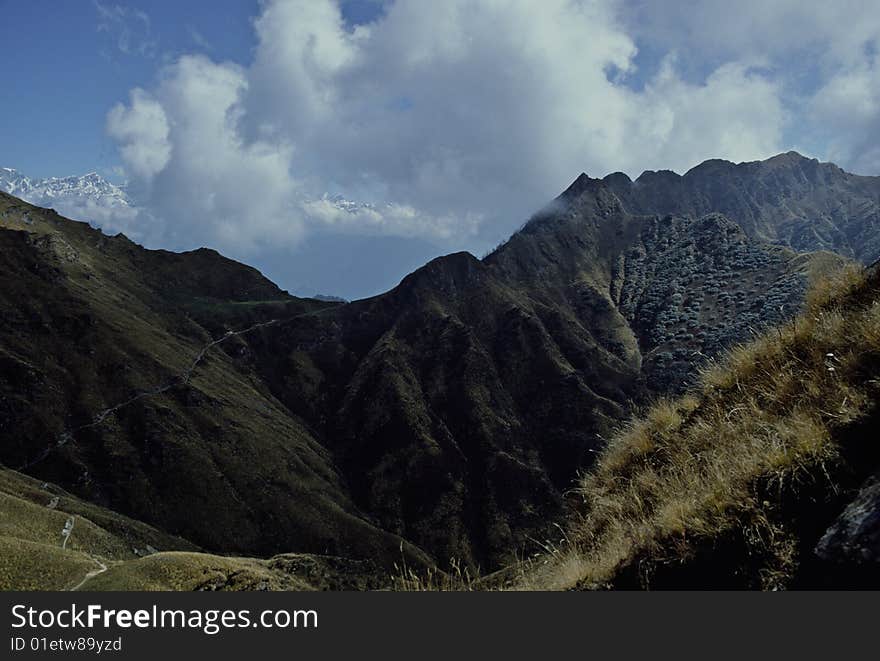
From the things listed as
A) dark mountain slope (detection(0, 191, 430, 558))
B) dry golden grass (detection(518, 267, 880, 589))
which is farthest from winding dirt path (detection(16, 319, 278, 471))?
dry golden grass (detection(518, 267, 880, 589))

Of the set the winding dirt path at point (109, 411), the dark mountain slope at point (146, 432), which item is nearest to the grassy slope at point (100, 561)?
the dark mountain slope at point (146, 432)

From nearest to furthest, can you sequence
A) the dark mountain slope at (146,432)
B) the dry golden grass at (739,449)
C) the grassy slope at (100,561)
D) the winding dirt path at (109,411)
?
the dry golden grass at (739,449), the grassy slope at (100,561), the winding dirt path at (109,411), the dark mountain slope at (146,432)

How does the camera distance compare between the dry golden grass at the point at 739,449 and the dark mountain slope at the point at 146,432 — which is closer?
the dry golden grass at the point at 739,449

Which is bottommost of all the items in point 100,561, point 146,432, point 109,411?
point 100,561

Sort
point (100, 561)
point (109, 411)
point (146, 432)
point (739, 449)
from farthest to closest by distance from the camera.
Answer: point (109, 411)
point (146, 432)
point (100, 561)
point (739, 449)

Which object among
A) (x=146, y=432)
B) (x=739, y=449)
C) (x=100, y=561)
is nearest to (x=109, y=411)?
(x=146, y=432)

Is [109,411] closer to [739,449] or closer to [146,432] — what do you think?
[146,432]

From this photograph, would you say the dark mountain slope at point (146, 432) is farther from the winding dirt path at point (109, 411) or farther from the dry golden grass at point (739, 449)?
the dry golden grass at point (739, 449)

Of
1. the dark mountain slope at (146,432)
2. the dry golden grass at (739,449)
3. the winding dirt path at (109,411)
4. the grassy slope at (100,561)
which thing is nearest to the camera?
the dry golden grass at (739,449)

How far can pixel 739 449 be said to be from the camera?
7.74 m

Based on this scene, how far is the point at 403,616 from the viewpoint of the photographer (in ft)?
22.1

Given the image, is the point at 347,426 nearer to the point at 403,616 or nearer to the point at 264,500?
the point at 264,500

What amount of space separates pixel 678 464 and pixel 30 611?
34.4 ft

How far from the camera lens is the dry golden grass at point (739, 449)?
21.6ft
